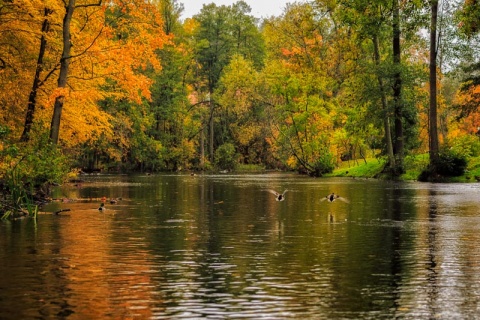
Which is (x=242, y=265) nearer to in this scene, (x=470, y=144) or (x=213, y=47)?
(x=470, y=144)

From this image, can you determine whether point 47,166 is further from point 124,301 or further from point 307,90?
point 307,90

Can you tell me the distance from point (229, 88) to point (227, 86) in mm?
941

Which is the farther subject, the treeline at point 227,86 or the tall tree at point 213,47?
the tall tree at point 213,47

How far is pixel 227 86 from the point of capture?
4203 inches

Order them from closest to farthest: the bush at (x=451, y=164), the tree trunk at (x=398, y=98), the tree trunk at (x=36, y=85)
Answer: the tree trunk at (x=36, y=85) → the bush at (x=451, y=164) → the tree trunk at (x=398, y=98)

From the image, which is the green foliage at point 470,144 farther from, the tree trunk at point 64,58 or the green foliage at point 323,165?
the tree trunk at point 64,58

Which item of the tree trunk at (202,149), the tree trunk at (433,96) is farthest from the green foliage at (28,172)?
the tree trunk at (202,149)

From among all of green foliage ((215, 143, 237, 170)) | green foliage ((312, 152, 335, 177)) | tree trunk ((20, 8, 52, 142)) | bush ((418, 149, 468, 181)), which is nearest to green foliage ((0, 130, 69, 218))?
tree trunk ((20, 8, 52, 142))

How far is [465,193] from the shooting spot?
3919cm

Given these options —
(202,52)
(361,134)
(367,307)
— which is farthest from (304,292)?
(202,52)

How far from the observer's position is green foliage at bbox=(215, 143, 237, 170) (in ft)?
362

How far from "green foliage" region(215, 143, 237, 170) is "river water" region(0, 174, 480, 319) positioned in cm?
8255

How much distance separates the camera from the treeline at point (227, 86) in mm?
38625

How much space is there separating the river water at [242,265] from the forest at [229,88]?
8.05 meters
